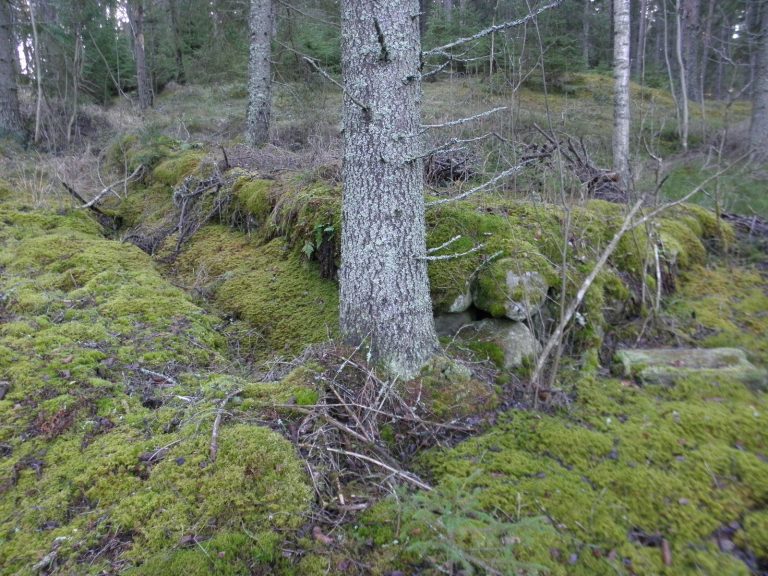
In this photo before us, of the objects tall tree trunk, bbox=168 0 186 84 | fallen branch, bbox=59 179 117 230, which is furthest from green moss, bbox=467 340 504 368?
tall tree trunk, bbox=168 0 186 84

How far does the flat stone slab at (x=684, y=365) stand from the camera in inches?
124

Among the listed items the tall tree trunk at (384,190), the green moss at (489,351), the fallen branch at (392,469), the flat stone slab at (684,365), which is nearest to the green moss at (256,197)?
the tall tree trunk at (384,190)

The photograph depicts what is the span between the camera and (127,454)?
7.66 feet

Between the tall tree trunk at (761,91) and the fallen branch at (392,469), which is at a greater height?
the tall tree trunk at (761,91)

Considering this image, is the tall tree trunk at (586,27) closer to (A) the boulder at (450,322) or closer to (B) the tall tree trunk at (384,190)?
(A) the boulder at (450,322)

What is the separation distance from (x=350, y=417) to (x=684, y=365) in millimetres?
2402

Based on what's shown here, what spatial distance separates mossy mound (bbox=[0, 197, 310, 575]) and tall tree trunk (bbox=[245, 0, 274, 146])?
5.67 metres

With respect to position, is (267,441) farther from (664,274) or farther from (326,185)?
(664,274)

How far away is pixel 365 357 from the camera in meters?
2.98

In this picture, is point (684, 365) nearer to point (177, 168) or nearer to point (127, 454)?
point (127, 454)

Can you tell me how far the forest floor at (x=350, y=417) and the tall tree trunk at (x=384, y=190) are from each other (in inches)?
9.9

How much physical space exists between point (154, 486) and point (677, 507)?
2.44 meters

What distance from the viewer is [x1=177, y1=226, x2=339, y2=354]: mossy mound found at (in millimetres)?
3924

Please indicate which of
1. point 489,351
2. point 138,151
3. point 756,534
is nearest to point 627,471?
point 756,534
